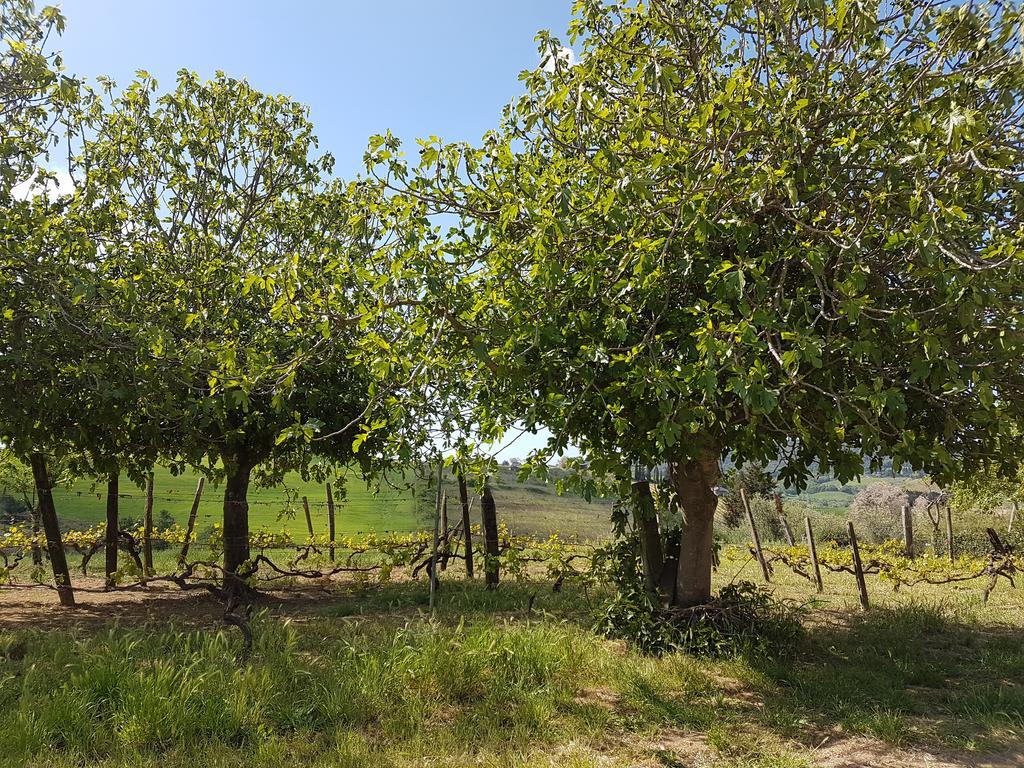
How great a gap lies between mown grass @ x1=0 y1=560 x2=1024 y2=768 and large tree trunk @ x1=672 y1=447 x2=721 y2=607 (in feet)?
3.17

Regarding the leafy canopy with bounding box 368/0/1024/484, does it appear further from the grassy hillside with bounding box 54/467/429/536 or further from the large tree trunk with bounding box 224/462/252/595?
the grassy hillside with bounding box 54/467/429/536

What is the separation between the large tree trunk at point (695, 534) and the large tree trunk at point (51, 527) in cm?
917

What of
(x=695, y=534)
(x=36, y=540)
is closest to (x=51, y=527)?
(x=36, y=540)

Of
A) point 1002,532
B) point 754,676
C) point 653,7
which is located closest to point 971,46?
point 653,7

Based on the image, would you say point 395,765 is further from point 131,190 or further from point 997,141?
point 131,190

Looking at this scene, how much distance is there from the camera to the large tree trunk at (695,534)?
8.02 m

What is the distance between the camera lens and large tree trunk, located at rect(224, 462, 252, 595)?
11.4 metres

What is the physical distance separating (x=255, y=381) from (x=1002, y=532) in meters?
28.6

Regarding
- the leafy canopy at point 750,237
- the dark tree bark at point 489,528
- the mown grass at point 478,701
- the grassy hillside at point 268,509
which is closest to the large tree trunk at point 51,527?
the mown grass at point 478,701

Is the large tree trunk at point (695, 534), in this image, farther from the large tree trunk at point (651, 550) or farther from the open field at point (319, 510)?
the open field at point (319, 510)

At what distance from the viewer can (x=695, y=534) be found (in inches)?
318

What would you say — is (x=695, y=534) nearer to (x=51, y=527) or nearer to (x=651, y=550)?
(x=651, y=550)

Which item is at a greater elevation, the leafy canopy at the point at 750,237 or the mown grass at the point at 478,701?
the leafy canopy at the point at 750,237

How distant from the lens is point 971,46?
524 centimetres
